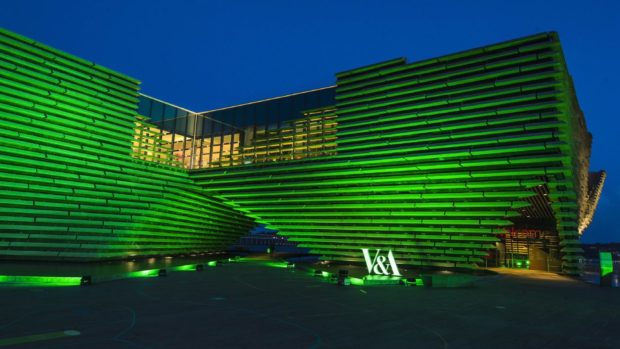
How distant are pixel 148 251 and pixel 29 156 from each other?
9.58 metres

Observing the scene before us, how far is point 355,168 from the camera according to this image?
67.9ft

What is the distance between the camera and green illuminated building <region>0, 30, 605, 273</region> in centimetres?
1683

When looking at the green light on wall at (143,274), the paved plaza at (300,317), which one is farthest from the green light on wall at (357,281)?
the green light on wall at (143,274)

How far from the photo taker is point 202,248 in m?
30.4

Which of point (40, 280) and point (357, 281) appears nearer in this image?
point (40, 280)

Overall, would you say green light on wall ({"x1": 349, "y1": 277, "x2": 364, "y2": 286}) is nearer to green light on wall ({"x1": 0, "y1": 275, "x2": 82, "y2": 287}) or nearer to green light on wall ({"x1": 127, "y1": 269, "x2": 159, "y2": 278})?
green light on wall ({"x1": 127, "y1": 269, "x2": 159, "y2": 278})

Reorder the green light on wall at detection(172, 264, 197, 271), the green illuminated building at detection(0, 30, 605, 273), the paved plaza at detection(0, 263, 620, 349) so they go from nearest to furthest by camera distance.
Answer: the paved plaza at detection(0, 263, 620, 349) < the green illuminated building at detection(0, 30, 605, 273) < the green light on wall at detection(172, 264, 197, 271)

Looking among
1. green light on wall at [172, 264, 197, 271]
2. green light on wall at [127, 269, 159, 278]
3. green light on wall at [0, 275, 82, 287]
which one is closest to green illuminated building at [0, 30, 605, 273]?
green light on wall at [172, 264, 197, 271]

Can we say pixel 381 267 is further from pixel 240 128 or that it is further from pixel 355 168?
pixel 240 128

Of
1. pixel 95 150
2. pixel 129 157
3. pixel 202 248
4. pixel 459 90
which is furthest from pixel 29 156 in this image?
pixel 459 90

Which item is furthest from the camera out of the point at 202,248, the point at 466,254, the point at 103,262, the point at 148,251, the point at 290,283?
the point at 202,248

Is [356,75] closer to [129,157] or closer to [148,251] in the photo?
[129,157]

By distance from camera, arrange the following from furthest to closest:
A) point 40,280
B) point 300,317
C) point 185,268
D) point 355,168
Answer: point 355,168 < point 185,268 < point 40,280 < point 300,317

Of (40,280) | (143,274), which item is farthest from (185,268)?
(40,280)
